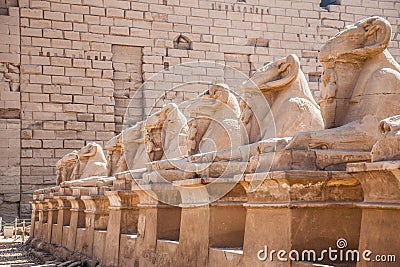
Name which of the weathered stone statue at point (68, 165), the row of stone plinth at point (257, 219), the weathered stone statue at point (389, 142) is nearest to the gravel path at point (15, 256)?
the weathered stone statue at point (68, 165)

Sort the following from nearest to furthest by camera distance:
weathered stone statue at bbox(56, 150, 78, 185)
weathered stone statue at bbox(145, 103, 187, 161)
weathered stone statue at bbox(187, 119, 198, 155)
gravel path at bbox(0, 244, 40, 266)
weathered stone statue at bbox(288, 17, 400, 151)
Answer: weathered stone statue at bbox(288, 17, 400, 151) < weathered stone statue at bbox(187, 119, 198, 155) < weathered stone statue at bbox(145, 103, 187, 161) < gravel path at bbox(0, 244, 40, 266) < weathered stone statue at bbox(56, 150, 78, 185)

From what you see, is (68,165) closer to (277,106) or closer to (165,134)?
(165,134)

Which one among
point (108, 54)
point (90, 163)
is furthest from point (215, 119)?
point (108, 54)

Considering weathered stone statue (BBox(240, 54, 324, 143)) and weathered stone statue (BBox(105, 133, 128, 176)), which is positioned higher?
weathered stone statue (BBox(240, 54, 324, 143))

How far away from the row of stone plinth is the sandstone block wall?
1041 centimetres

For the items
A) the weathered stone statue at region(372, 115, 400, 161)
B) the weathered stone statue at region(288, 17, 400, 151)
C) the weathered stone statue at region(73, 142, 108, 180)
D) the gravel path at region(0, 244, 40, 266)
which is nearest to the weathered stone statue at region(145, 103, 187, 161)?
the weathered stone statue at region(288, 17, 400, 151)

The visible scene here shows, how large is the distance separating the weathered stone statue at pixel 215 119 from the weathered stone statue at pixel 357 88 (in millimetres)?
1910

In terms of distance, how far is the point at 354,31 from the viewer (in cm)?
492

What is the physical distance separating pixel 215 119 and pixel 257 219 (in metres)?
2.62

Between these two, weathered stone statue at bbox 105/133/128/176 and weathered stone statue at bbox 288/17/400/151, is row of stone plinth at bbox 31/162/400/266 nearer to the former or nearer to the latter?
weathered stone statue at bbox 288/17/400/151

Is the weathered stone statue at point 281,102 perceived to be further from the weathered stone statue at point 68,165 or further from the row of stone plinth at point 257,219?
the weathered stone statue at point 68,165

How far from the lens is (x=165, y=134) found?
8531 mm

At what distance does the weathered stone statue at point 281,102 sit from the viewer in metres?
5.74

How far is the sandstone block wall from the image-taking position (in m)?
19.0
